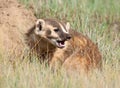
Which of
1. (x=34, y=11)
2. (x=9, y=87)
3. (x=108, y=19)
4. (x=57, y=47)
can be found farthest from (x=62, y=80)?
(x=108, y=19)

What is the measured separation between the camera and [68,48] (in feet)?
35.3

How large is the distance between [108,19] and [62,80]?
529 cm

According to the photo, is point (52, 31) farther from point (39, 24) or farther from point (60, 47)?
point (60, 47)

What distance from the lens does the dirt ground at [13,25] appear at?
10.7m

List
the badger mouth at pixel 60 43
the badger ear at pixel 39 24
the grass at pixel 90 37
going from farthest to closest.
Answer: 1. the badger ear at pixel 39 24
2. the badger mouth at pixel 60 43
3. the grass at pixel 90 37

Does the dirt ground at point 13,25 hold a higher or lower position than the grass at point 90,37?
higher

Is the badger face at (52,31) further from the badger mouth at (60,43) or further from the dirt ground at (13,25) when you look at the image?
the dirt ground at (13,25)

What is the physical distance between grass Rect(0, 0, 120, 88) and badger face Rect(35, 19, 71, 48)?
0.65 meters

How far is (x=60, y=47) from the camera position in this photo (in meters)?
10.5

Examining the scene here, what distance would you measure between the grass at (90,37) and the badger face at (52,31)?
649 millimetres

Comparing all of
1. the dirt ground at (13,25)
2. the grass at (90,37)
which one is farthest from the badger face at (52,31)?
the grass at (90,37)

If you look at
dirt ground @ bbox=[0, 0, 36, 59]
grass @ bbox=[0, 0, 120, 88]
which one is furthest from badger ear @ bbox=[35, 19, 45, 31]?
grass @ bbox=[0, 0, 120, 88]

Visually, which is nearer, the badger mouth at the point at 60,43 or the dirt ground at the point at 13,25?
the badger mouth at the point at 60,43

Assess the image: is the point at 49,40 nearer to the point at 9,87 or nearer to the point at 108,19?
the point at 9,87
